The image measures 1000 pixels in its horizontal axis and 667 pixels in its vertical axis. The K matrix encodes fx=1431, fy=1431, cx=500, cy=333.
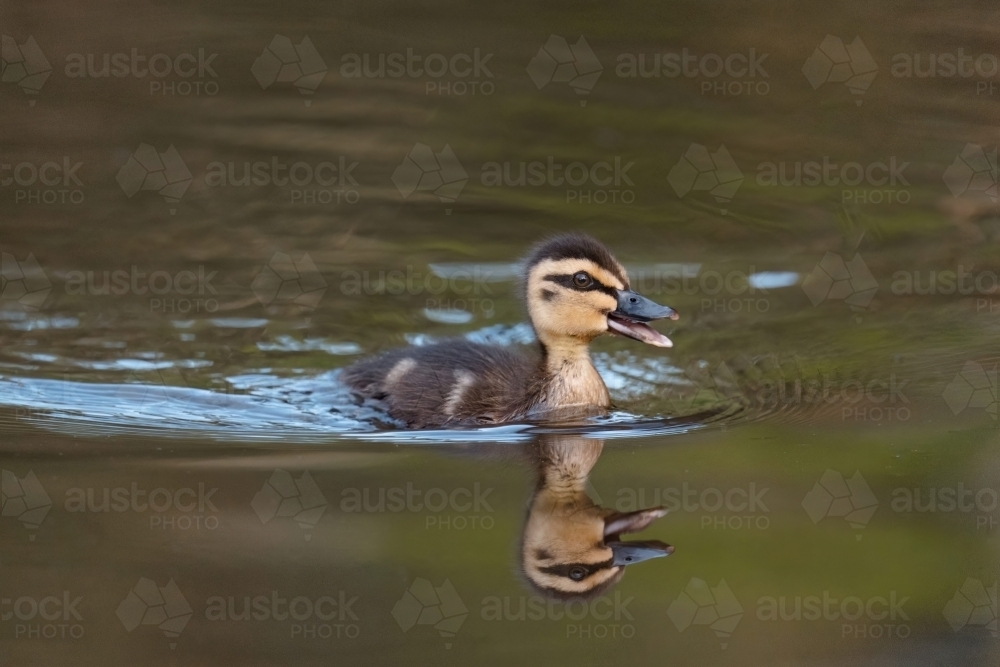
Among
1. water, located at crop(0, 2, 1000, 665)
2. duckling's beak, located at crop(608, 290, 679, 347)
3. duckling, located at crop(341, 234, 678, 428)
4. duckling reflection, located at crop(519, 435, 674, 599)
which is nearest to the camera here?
water, located at crop(0, 2, 1000, 665)

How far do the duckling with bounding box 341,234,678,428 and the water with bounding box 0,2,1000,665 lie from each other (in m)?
0.15

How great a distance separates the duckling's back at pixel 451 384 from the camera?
6195 mm

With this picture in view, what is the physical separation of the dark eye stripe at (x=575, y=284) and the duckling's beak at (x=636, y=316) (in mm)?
44

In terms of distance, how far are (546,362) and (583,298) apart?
16.1 inches

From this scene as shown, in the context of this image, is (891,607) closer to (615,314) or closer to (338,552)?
(338,552)

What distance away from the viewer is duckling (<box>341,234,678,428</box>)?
20.1 feet

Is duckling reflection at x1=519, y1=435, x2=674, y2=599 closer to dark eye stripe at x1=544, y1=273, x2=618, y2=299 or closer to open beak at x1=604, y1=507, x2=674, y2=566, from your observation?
open beak at x1=604, y1=507, x2=674, y2=566

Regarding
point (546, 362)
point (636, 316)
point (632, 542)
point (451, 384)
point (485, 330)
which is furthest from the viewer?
point (485, 330)

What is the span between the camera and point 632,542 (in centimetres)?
469

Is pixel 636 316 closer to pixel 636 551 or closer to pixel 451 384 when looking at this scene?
pixel 451 384

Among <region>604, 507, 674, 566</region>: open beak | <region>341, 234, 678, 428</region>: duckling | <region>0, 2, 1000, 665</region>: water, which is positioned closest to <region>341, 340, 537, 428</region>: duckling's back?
<region>341, 234, 678, 428</region>: duckling

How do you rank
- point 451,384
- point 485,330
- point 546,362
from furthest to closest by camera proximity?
1. point 485,330
2. point 546,362
3. point 451,384

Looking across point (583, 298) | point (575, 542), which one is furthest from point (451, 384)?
point (575, 542)

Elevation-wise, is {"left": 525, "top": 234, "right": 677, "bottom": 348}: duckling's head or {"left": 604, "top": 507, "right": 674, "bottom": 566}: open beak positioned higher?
{"left": 525, "top": 234, "right": 677, "bottom": 348}: duckling's head
